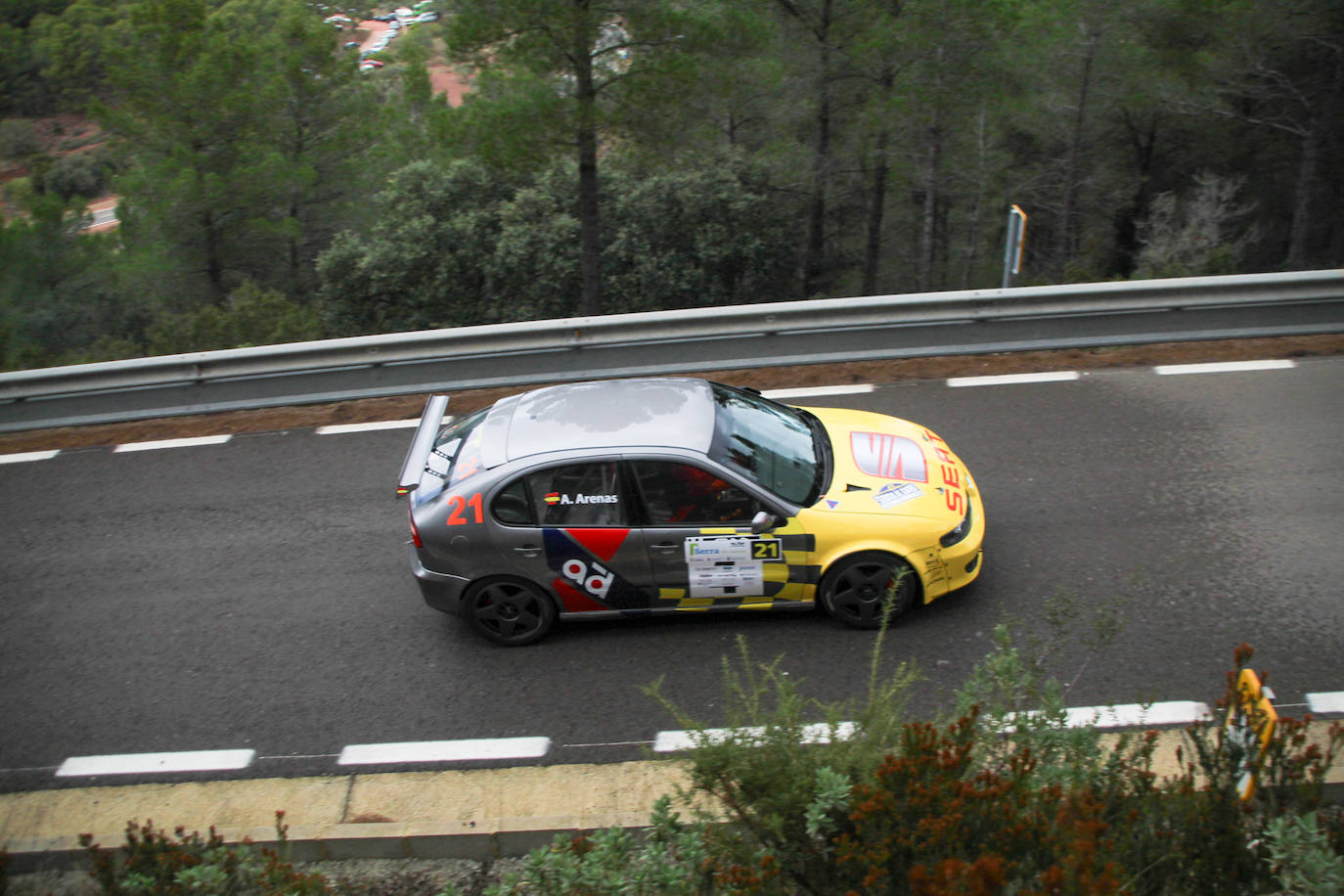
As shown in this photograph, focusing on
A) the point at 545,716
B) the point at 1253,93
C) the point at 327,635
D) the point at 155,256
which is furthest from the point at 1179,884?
the point at 155,256

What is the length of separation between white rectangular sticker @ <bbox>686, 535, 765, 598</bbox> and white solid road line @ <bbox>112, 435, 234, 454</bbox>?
574 cm

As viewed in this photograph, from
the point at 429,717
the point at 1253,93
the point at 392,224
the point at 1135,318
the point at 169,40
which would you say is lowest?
the point at 429,717

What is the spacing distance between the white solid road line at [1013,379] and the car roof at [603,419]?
12.0 ft

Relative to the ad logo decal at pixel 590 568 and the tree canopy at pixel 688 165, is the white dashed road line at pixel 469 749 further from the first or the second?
the tree canopy at pixel 688 165

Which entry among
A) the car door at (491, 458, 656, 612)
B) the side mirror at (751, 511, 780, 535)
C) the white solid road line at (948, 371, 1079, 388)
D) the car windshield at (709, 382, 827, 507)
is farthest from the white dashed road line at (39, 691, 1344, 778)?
the white solid road line at (948, 371, 1079, 388)

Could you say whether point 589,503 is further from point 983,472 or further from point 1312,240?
point 1312,240

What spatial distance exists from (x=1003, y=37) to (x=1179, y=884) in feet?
71.7

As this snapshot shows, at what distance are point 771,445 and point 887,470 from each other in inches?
31.3

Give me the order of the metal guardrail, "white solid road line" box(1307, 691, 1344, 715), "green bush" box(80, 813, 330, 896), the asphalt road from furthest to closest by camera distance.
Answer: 1. the metal guardrail
2. the asphalt road
3. "white solid road line" box(1307, 691, 1344, 715)
4. "green bush" box(80, 813, 330, 896)

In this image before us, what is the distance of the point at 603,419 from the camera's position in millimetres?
6867

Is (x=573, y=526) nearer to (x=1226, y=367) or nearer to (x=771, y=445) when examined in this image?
(x=771, y=445)

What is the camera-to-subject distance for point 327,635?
717 cm

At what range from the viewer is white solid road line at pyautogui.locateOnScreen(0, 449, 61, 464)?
397 inches

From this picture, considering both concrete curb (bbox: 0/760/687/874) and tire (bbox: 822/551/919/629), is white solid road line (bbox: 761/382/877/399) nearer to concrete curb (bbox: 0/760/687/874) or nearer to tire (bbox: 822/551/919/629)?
tire (bbox: 822/551/919/629)
